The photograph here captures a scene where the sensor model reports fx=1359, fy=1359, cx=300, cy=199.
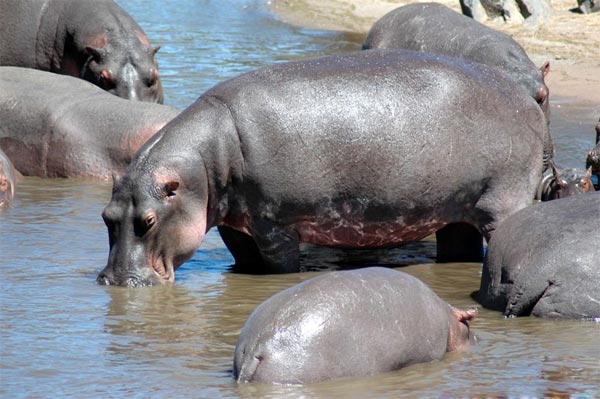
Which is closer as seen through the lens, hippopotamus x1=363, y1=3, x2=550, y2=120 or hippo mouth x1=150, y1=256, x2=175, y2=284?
hippo mouth x1=150, y1=256, x2=175, y2=284

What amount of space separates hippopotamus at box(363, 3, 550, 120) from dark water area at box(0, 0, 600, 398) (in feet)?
10.1

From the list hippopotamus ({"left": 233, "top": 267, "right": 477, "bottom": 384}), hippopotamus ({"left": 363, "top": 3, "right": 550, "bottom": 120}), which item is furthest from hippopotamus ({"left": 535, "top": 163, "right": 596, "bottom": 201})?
hippopotamus ({"left": 233, "top": 267, "right": 477, "bottom": 384})

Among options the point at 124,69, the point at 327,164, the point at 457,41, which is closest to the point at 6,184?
the point at 124,69

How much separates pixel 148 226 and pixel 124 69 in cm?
531

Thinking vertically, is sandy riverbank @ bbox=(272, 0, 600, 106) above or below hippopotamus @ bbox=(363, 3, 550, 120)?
below

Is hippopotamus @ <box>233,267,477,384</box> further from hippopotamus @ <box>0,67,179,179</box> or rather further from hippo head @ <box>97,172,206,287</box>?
hippopotamus @ <box>0,67,179,179</box>

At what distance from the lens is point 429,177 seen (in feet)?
27.2

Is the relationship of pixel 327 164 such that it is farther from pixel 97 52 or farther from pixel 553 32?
pixel 553 32

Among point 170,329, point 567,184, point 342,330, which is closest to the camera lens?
point 342,330

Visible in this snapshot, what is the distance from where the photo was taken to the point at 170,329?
712 centimetres

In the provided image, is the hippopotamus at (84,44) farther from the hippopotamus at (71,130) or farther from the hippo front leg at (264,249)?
the hippo front leg at (264,249)

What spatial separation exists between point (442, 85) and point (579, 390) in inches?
115

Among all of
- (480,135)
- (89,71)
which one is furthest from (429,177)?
(89,71)

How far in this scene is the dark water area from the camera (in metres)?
6.01
